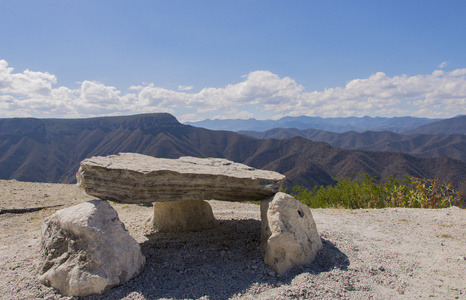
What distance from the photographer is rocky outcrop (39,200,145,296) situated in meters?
4.98

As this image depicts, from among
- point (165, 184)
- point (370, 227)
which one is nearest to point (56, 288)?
point (165, 184)

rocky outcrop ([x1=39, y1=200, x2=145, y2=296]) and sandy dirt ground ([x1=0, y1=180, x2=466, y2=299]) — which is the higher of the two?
rocky outcrop ([x1=39, y1=200, x2=145, y2=296])

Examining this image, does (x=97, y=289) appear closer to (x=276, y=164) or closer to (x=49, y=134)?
(x=276, y=164)

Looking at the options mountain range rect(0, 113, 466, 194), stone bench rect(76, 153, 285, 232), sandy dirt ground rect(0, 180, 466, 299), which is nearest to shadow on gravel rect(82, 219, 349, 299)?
sandy dirt ground rect(0, 180, 466, 299)

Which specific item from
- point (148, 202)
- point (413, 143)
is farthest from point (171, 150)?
point (413, 143)

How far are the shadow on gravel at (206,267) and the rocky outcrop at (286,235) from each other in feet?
0.60

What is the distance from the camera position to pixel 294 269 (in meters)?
5.79

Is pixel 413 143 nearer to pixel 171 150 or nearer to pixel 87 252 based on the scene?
pixel 171 150

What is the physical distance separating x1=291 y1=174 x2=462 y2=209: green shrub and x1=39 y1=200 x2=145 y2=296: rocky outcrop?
9592mm

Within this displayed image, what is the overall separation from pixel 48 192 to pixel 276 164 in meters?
64.8

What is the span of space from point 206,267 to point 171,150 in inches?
3577

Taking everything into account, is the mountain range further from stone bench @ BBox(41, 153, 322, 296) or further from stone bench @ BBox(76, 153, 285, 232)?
stone bench @ BBox(41, 153, 322, 296)

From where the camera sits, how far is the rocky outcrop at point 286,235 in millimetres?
5875

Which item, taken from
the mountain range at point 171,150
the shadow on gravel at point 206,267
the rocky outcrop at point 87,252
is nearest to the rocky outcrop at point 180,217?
the shadow on gravel at point 206,267
